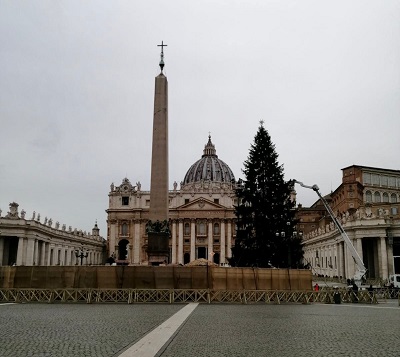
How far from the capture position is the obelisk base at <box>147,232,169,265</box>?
1043 inches

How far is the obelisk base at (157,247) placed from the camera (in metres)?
26.5

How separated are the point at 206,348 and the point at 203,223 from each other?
9029cm

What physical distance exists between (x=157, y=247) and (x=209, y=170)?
96019mm

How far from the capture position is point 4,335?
1141 cm

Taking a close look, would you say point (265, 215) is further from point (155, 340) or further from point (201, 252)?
point (201, 252)

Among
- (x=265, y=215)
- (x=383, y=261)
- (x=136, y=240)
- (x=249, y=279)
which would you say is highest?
(x=136, y=240)

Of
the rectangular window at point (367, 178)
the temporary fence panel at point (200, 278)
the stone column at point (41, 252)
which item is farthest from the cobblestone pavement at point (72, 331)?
the rectangular window at point (367, 178)

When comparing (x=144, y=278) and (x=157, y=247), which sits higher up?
(x=157, y=247)

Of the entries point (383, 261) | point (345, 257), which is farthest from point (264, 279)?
point (345, 257)

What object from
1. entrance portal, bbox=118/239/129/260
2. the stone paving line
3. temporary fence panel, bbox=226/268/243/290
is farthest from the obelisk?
entrance portal, bbox=118/239/129/260

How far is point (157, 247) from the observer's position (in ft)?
88.8

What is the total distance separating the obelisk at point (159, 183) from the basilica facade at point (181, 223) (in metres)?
69.6

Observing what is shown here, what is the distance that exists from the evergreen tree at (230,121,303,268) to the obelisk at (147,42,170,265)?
40.7 feet

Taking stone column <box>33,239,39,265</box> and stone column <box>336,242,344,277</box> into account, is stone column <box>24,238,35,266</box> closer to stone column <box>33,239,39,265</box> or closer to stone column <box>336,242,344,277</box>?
stone column <box>33,239,39,265</box>
